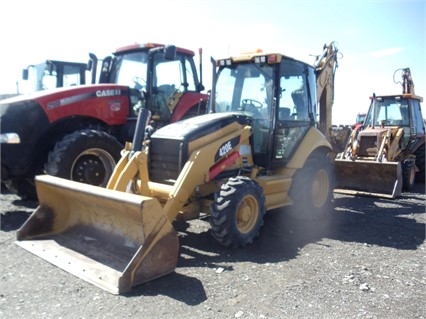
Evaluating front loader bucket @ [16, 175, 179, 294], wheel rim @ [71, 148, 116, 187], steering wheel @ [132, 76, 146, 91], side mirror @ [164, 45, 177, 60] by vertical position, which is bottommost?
front loader bucket @ [16, 175, 179, 294]

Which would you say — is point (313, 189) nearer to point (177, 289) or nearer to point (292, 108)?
point (292, 108)

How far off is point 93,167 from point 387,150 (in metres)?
6.28

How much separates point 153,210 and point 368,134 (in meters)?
7.14

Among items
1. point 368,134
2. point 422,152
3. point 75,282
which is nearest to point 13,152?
point 75,282

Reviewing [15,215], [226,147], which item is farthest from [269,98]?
[15,215]

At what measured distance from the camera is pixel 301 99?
6.20 meters

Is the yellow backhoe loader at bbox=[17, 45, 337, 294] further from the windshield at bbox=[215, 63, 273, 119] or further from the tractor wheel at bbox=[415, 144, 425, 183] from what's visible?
the tractor wheel at bbox=[415, 144, 425, 183]

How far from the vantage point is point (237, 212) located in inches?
182

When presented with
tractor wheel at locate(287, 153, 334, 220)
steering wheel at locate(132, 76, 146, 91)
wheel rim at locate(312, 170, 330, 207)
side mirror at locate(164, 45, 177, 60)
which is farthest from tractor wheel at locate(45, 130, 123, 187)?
wheel rim at locate(312, 170, 330, 207)

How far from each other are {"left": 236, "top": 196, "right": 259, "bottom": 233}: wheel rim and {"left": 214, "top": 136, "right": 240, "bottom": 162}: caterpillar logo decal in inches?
25.2

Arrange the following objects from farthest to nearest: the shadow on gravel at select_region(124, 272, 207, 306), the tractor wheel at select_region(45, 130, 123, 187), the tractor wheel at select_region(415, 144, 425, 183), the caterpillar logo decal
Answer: the tractor wheel at select_region(415, 144, 425, 183) < the tractor wheel at select_region(45, 130, 123, 187) < the caterpillar logo decal < the shadow on gravel at select_region(124, 272, 207, 306)

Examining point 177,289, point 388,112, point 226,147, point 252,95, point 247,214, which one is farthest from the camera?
point 388,112

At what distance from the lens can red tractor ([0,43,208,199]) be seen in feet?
19.6

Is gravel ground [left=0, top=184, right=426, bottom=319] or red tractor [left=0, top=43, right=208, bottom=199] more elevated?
red tractor [left=0, top=43, right=208, bottom=199]
